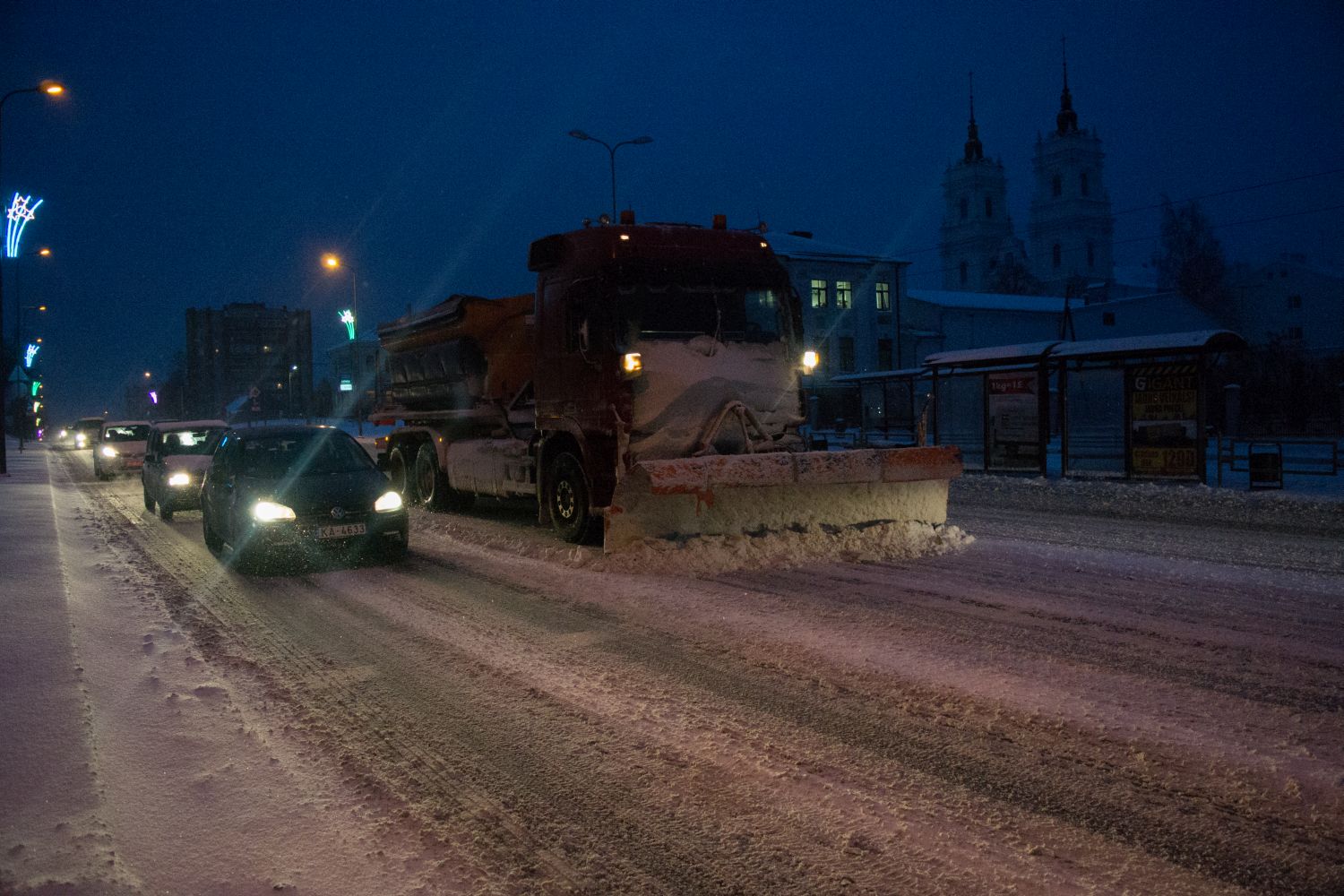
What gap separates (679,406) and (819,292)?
53.2 metres

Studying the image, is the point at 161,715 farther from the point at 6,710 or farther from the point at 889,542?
the point at 889,542

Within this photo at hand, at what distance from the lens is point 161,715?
17.6 ft

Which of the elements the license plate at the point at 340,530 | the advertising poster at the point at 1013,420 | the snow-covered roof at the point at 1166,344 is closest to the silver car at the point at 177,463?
the license plate at the point at 340,530

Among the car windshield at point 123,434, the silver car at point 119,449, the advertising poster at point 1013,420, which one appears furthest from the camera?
the car windshield at point 123,434

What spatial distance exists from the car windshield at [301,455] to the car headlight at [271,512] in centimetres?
85

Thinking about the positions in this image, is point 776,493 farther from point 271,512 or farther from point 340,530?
point 271,512

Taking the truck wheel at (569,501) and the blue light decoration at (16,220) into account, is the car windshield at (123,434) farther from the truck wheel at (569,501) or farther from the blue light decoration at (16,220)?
the truck wheel at (569,501)

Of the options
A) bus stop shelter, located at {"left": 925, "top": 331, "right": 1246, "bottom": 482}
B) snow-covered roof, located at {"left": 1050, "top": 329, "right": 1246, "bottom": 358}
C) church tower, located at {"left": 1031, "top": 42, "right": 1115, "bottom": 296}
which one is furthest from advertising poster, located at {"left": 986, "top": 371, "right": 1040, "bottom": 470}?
church tower, located at {"left": 1031, "top": 42, "right": 1115, "bottom": 296}

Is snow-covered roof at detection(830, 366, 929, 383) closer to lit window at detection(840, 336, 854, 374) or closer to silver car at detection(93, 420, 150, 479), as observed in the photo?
silver car at detection(93, 420, 150, 479)

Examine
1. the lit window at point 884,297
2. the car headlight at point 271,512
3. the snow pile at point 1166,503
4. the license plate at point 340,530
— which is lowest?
the snow pile at point 1166,503

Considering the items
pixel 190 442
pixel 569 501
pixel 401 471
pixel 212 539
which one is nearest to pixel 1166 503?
pixel 569 501

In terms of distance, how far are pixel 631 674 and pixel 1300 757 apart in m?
3.43

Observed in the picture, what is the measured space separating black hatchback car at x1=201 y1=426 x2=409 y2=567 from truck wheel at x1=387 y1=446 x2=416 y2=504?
174 inches

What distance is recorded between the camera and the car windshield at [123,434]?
2870 cm
